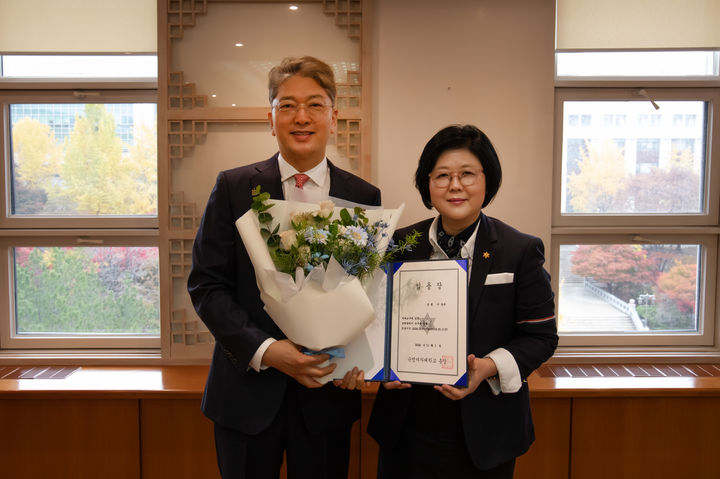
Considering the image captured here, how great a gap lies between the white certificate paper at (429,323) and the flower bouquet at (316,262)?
13 cm

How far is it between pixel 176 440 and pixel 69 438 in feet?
1.61

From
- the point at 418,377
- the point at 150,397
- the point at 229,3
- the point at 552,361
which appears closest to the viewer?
the point at 418,377

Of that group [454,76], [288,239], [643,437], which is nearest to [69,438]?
[288,239]

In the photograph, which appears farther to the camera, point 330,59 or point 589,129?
point 589,129

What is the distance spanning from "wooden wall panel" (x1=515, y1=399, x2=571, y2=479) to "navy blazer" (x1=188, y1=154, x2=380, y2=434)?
1.12 meters

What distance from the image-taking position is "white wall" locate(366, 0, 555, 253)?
241 cm

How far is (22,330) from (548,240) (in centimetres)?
284

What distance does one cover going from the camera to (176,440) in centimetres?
225

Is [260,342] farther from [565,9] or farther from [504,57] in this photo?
[565,9]

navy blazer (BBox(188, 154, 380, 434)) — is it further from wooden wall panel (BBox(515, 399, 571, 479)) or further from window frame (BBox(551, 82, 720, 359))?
window frame (BBox(551, 82, 720, 359))

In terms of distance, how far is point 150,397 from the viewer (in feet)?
7.28

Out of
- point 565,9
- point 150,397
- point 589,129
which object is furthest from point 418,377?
point 565,9

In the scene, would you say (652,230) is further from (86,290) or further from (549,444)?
(86,290)

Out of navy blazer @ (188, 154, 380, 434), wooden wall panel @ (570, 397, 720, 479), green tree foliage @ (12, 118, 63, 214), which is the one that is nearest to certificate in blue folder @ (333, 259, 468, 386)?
navy blazer @ (188, 154, 380, 434)
